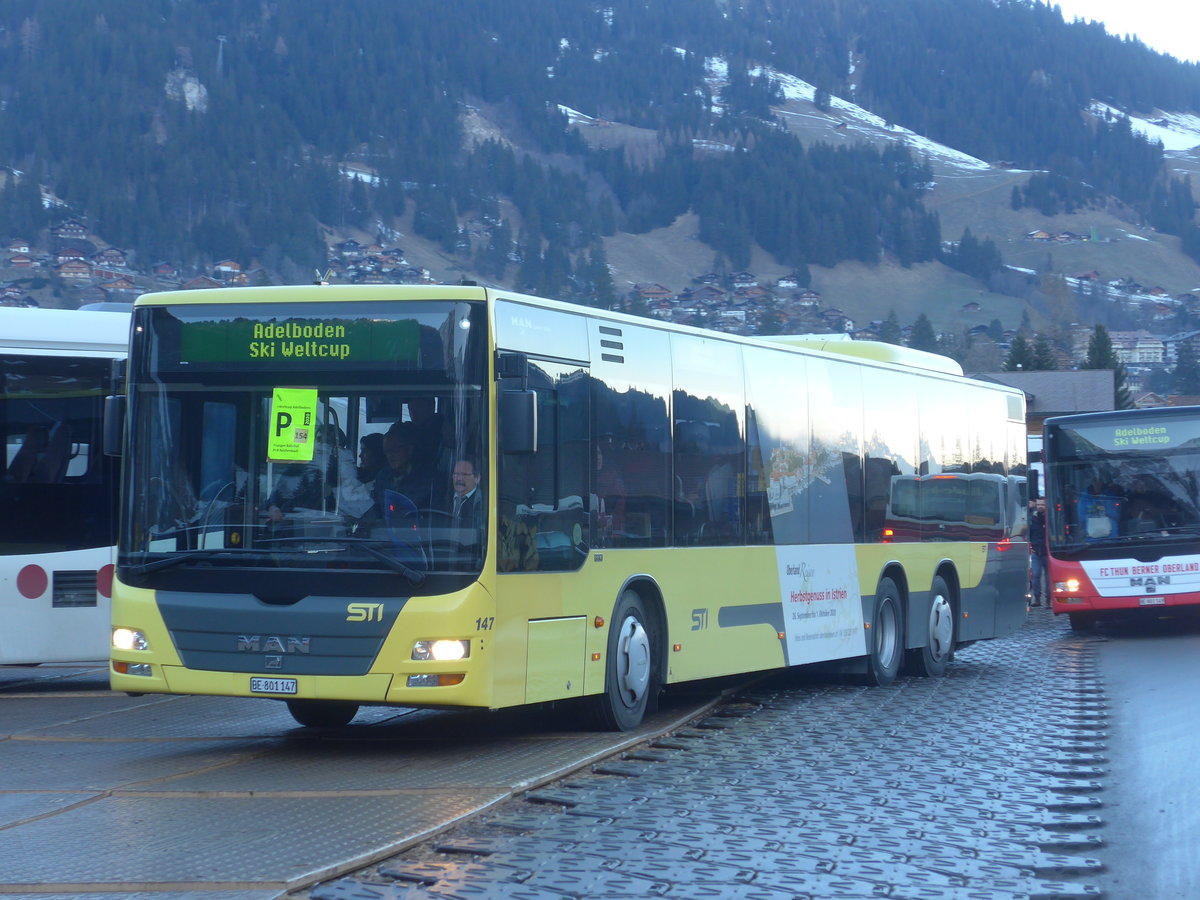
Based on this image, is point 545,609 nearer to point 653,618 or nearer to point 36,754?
point 653,618

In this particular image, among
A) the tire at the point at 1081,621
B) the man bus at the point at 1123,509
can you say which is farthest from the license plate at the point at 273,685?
the tire at the point at 1081,621

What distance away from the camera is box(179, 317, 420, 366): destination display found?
9016 millimetres

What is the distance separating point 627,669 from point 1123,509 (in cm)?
1455

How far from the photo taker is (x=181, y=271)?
530 feet

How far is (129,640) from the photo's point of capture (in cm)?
932

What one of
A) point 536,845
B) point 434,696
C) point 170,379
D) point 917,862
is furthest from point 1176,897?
point 170,379

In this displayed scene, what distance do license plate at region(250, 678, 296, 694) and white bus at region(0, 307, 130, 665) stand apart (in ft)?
15.4

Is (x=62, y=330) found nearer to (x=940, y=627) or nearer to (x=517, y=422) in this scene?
(x=517, y=422)

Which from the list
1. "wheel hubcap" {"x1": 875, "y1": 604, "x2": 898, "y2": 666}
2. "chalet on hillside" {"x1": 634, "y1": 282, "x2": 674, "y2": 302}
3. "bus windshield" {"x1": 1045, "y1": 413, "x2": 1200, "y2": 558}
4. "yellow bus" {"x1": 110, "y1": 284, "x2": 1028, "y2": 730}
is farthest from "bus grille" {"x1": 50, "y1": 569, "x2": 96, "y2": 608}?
"chalet on hillside" {"x1": 634, "y1": 282, "x2": 674, "y2": 302}

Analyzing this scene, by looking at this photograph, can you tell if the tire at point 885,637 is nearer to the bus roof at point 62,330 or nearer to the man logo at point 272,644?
the man logo at point 272,644

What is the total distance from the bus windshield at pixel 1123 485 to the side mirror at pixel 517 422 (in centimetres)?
1568

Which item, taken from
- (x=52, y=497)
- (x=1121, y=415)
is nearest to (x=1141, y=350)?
(x=1121, y=415)

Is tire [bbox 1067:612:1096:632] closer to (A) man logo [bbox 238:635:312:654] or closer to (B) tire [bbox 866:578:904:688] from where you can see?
(B) tire [bbox 866:578:904:688]

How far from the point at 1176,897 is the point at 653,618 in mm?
5111
